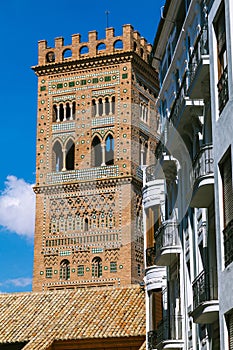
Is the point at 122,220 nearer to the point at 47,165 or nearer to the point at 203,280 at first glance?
the point at 47,165

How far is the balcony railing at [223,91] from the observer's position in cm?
1587

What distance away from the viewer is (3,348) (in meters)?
36.0

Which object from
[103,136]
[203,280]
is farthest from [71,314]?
[103,136]

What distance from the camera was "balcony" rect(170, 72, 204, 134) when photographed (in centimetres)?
1950

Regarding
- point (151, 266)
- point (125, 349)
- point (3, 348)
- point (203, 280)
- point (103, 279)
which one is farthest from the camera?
point (103, 279)

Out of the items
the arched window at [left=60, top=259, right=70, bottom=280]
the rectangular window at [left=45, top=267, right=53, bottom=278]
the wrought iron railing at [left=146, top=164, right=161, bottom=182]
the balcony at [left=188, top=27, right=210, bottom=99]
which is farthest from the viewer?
the rectangular window at [left=45, top=267, right=53, bottom=278]

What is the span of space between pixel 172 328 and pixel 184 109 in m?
5.68

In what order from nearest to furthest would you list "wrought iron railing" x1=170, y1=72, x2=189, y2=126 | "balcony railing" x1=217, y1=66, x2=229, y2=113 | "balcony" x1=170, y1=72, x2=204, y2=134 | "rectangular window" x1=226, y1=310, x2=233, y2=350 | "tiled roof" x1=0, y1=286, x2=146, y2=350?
"rectangular window" x1=226, y1=310, x2=233, y2=350 → "balcony railing" x1=217, y1=66, x2=229, y2=113 → "balcony" x1=170, y1=72, x2=204, y2=134 → "wrought iron railing" x1=170, y1=72, x2=189, y2=126 → "tiled roof" x1=0, y1=286, x2=146, y2=350

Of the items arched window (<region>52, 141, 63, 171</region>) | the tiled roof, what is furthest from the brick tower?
the tiled roof

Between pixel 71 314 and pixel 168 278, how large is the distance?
40.7ft

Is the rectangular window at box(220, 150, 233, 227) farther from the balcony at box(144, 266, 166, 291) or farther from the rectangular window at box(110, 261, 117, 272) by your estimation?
the rectangular window at box(110, 261, 117, 272)

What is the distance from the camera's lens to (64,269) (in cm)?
6291

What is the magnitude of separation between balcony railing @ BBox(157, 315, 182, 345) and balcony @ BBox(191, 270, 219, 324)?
3890 millimetres

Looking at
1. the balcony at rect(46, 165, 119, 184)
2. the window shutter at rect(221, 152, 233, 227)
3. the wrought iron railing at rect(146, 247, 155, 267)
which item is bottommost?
the window shutter at rect(221, 152, 233, 227)
